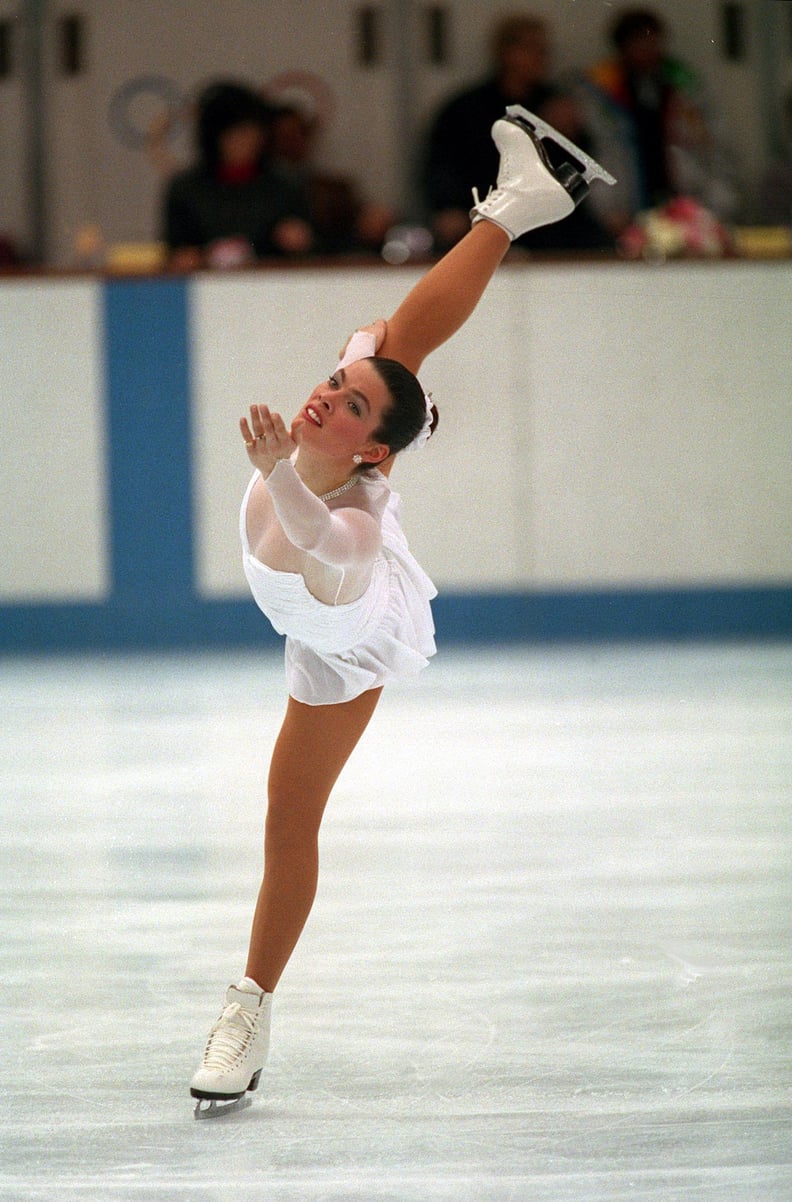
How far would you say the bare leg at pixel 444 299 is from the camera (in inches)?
109

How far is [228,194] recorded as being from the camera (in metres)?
7.32

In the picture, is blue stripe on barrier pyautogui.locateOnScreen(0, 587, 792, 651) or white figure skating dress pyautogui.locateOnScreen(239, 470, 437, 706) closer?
white figure skating dress pyautogui.locateOnScreen(239, 470, 437, 706)

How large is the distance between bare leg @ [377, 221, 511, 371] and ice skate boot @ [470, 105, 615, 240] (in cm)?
3

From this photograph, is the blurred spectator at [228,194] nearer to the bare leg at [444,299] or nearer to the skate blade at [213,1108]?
the bare leg at [444,299]

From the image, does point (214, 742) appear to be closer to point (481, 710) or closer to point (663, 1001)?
point (481, 710)

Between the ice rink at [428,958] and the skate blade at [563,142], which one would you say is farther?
the skate blade at [563,142]

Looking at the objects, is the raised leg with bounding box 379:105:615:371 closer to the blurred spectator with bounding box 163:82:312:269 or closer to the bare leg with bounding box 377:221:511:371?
the bare leg with bounding box 377:221:511:371

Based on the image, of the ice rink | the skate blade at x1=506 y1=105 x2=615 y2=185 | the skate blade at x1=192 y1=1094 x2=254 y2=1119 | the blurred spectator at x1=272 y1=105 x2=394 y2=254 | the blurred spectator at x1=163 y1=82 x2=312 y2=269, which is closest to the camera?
the ice rink

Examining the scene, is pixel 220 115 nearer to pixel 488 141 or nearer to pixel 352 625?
pixel 488 141

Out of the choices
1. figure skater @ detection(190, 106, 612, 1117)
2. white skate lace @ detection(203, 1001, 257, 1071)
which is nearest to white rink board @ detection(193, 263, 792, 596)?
figure skater @ detection(190, 106, 612, 1117)

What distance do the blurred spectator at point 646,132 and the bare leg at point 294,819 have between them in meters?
5.65

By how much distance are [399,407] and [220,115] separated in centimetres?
528

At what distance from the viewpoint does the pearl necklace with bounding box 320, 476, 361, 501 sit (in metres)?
2.42

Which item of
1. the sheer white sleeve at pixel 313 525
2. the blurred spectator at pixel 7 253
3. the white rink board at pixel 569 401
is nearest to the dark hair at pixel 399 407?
the sheer white sleeve at pixel 313 525
